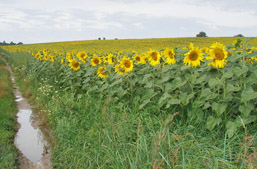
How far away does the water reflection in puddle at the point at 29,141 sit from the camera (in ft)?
15.0

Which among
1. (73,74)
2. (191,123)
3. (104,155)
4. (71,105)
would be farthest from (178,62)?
(73,74)

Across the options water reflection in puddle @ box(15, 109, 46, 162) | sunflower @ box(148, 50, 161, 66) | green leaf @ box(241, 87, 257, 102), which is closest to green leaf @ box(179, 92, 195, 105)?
green leaf @ box(241, 87, 257, 102)

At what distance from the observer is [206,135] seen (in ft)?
11.4

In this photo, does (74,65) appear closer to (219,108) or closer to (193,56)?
(193,56)

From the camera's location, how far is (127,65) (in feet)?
15.7

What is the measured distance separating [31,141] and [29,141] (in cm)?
4

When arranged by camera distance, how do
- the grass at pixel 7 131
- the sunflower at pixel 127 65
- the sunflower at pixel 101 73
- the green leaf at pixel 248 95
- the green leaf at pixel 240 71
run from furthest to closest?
the sunflower at pixel 101 73
the sunflower at pixel 127 65
the grass at pixel 7 131
the green leaf at pixel 240 71
the green leaf at pixel 248 95

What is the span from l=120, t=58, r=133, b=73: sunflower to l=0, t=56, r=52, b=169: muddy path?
1.83 metres

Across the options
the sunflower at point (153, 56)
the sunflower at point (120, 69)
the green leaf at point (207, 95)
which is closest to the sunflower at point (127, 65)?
the sunflower at point (120, 69)

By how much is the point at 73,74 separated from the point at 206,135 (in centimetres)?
407

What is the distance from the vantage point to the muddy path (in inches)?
167

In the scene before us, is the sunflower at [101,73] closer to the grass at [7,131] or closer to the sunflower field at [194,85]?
the sunflower field at [194,85]

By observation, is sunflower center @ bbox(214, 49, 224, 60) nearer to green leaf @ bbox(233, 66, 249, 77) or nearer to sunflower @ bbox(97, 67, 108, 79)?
green leaf @ bbox(233, 66, 249, 77)

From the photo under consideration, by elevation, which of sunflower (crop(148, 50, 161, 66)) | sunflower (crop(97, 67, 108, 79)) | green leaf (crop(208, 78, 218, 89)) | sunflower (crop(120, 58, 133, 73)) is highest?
sunflower (crop(148, 50, 161, 66))
